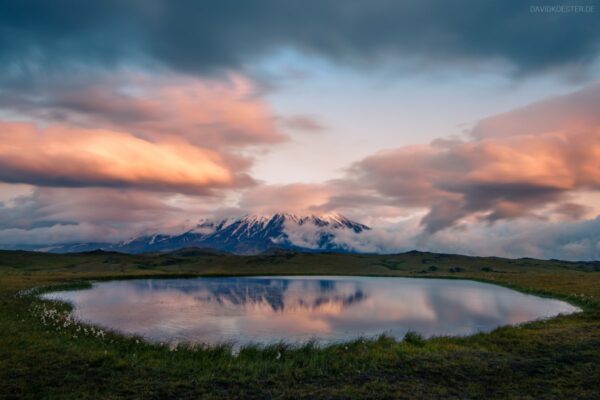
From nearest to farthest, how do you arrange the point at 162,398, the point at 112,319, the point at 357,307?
the point at 162,398 < the point at 112,319 < the point at 357,307

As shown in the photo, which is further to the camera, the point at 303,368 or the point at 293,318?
the point at 293,318

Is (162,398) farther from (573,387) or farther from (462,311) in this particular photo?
(462,311)

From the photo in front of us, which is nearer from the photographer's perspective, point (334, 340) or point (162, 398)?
point (162, 398)

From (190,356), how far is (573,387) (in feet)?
59.6

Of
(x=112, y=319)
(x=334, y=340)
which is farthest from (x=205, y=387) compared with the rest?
(x=112, y=319)

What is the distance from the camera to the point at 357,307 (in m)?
54.6

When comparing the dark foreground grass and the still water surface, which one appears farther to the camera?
the still water surface

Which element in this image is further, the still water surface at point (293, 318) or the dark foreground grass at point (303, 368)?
the still water surface at point (293, 318)

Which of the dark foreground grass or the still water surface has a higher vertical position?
the dark foreground grass

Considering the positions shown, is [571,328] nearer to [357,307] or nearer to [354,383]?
[354,383]

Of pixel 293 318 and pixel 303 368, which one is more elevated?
pixel 303 368

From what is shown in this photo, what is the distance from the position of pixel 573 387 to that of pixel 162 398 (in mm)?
16723

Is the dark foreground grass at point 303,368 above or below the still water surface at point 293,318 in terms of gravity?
above

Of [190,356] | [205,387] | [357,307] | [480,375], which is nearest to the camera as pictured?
[205,387]
